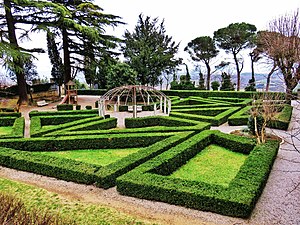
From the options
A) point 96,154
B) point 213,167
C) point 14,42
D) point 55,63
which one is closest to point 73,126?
point 96,154

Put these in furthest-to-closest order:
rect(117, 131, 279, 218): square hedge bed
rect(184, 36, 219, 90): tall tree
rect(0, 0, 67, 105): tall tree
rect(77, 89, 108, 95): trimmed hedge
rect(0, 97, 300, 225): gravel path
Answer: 1. rect(184, 36, 219, 90): tall tree
2. rect(77, 89, 108, 95): trimmed hedge
3. rect(0, 0, 67, 105): tall tree
4. rect(117, 131, 279, 218): square hedge bed
5. rect(0, 97, 300, 225): gravel path

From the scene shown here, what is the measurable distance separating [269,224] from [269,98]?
784 centimetres

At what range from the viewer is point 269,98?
38.6 feet

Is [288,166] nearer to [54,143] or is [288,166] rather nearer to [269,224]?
[269,224]

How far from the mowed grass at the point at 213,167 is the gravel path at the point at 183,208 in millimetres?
1052

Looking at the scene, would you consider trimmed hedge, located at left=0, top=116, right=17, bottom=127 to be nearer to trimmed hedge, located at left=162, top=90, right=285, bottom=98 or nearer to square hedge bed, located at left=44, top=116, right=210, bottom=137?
square hedge bed, located at left=44, top=116, right=210, bottom=137

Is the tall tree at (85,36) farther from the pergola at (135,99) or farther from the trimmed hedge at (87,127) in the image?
the trimmed hedge at (87,127)

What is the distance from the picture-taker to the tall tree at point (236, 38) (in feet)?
101

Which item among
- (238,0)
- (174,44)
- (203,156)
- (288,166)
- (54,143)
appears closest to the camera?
(288,166)

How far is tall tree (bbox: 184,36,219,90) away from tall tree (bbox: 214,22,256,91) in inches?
40.2

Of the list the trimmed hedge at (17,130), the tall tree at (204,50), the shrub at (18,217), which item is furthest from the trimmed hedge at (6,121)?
the tall tree at (204,50)

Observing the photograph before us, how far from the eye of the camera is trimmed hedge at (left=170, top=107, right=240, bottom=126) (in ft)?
43.8

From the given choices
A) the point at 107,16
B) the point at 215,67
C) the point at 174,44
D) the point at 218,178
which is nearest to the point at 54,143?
the point at 218,178

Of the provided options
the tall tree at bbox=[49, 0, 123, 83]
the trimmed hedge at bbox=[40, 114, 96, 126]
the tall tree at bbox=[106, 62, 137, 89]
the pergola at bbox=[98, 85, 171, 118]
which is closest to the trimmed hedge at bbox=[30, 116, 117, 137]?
the trimmed hedge at bbox=[40, 114, 96, 126]
